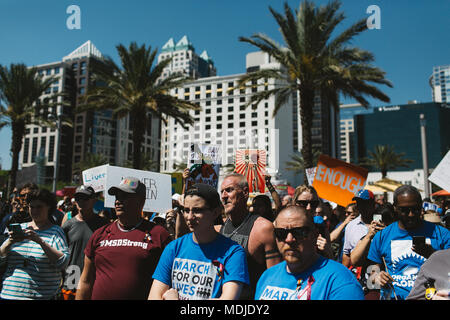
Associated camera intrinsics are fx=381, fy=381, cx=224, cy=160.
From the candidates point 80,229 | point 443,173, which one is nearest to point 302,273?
point 80,229

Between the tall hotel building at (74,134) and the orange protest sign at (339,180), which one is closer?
the orange protest sign at (339,180)

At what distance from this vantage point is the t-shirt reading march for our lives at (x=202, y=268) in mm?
2535

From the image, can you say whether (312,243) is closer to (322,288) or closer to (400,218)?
(322,288)

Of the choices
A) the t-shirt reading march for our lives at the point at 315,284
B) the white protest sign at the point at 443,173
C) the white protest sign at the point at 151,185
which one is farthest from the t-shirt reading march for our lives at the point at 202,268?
the white protest sign at the point at 443,173

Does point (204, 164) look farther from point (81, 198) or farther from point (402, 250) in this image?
point (402, 250)

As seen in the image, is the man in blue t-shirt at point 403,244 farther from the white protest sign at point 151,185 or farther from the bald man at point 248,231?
the white protest sign at point 151,185

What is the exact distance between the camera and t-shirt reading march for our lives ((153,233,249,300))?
254 centimetres

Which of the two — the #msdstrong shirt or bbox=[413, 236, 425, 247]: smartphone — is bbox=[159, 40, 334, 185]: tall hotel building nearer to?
the #msdstrong shirt

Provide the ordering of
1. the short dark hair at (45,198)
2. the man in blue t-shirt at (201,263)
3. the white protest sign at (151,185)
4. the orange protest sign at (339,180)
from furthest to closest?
the orange protest sign at (339,180) < the white protest sign at (151,185) < the short dark hair at (45,198) < the man in blue t-shirt at (201,263)

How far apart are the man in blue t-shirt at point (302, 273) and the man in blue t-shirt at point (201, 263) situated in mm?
236

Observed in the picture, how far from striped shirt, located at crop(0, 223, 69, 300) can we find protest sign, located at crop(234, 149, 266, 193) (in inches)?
163

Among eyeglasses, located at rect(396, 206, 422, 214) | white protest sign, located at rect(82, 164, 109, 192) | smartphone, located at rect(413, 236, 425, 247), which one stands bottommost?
smartphone, located at rect(413, 236, 425, 247)

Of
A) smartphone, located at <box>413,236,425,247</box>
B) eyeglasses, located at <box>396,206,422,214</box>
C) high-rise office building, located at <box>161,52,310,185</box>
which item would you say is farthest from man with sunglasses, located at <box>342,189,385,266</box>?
high-rise office building, located at <box>161,52,310,185</box>

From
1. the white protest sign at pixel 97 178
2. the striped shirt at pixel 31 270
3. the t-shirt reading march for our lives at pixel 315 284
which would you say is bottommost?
the striped shirt at pixel 31 270
